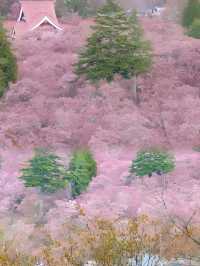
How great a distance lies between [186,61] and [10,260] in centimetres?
1346

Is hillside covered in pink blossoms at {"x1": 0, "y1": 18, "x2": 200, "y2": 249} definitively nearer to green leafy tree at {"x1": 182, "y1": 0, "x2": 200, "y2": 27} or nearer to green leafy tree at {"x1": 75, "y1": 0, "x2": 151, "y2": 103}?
green leafy tree at {"x1": 75, "y1": 0, "x2": 151, "y2": 103}

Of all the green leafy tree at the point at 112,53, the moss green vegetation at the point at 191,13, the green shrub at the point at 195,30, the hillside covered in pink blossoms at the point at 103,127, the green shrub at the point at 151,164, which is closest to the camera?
the hillside covered in pink blossoms at the point at 103,127

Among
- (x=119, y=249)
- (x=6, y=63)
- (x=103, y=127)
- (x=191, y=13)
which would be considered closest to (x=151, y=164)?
(x=103, y=127)

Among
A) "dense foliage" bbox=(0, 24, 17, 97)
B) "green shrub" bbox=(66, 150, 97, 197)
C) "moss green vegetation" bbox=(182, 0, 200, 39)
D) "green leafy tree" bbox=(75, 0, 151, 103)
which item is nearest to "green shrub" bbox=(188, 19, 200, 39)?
"moss green vegetation" bbox=(182, 0, 200, 39)

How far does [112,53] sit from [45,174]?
5.01 m

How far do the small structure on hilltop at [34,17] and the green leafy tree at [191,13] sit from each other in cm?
432

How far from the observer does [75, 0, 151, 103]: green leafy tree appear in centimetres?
2022

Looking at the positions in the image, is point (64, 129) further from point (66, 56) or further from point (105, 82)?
point (66, 56)

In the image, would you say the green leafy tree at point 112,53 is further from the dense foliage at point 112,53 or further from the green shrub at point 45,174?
the green shrub at point 45,174

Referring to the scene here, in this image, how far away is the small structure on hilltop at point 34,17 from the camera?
2836 centimetres

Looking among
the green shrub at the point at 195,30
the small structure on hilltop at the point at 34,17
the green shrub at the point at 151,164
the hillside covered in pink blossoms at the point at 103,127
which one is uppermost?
the green shrub at the point at 151,164

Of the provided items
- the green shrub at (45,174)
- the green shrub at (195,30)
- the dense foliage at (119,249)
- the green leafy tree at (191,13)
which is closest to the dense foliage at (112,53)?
the green shrub at (45,174)

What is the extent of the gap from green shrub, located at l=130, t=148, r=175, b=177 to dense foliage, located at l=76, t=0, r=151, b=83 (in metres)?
3.87

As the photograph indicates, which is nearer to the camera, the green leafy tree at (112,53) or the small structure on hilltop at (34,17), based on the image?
the green leafy tree at (112,53)
